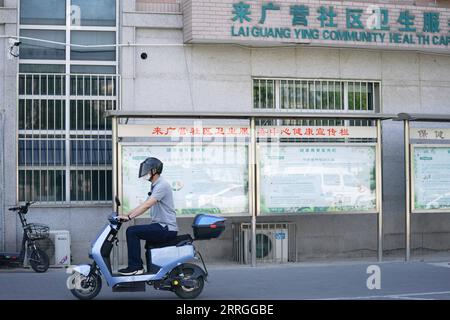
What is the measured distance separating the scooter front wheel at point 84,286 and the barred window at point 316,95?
22.8 feet

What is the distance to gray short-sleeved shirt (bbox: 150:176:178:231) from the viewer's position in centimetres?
1104

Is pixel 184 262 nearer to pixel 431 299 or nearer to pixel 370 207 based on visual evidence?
pixel 431 299

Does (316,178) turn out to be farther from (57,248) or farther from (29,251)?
(29,251)

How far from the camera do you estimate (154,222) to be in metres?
11.1

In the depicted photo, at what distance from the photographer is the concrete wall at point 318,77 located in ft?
53.7

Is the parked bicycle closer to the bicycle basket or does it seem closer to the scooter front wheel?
the bicycle basket

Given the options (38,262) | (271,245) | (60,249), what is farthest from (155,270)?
(271,245)

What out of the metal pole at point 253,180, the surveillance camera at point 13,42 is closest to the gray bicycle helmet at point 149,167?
the metal pole at point 253,180

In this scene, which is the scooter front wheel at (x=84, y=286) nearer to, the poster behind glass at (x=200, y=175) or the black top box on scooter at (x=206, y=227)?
the black top box on scooter at (x=206, y=227)

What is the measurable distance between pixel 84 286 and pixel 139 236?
3.13ft

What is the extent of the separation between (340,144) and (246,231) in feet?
A: 7.81
